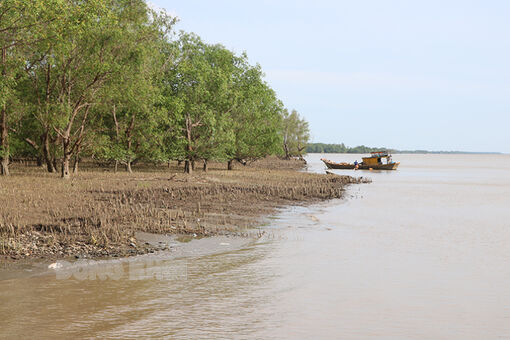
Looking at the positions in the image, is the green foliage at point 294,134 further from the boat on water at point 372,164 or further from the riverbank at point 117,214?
the riverbank at point 117,214

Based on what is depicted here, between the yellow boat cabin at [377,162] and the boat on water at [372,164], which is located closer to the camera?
the boat on water at [372,164]

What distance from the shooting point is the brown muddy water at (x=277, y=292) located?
8.97 meters

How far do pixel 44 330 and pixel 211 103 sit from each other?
40.9 m

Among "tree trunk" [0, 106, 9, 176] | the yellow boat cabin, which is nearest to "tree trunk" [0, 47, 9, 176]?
"tree trunk" [0, 106, 9, 176]

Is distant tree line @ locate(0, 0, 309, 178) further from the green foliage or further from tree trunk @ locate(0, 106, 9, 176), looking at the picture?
the green foliage

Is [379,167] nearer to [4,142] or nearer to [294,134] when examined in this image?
[294,134]

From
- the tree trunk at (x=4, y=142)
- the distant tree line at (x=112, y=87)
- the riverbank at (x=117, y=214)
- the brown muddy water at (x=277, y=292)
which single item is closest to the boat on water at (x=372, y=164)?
the distant tree line at (x=112, y=87)

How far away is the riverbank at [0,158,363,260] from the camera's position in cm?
1363

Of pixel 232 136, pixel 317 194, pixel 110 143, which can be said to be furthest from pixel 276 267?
pixel 232 136

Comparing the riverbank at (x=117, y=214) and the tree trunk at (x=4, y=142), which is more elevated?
the tree trunk at (x=4, y=142)

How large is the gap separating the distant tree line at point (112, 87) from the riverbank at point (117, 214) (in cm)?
789

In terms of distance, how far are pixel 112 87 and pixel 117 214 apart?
62.8 feet

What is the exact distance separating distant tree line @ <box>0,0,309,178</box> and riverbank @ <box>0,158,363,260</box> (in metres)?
7.89

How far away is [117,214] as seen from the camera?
18.0 m
